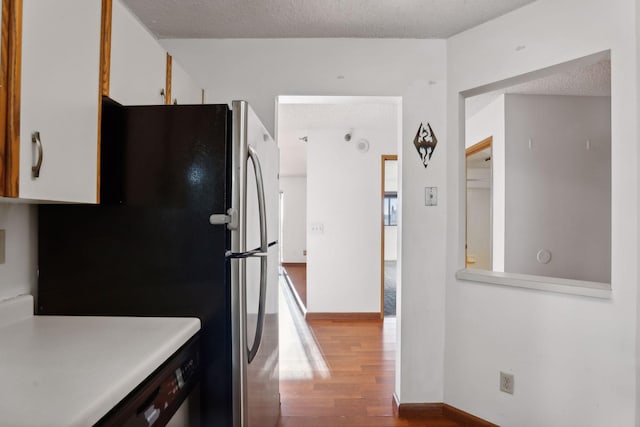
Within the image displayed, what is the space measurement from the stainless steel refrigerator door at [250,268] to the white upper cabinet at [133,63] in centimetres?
48

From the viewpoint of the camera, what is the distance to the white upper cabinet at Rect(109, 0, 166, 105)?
4.36 feet

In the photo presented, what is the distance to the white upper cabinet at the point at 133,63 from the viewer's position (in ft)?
4.36

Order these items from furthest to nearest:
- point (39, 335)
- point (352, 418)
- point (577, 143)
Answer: point (577, 143) → point (352, 418) → point (39, 335)

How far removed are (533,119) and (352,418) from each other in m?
2.80

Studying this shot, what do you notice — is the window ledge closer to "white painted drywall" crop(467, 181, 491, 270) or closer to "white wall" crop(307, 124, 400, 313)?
"white wall" crop(307, 124, 400, 313)

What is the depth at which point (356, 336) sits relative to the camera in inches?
147

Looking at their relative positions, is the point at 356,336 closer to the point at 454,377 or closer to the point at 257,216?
the point at 454,377

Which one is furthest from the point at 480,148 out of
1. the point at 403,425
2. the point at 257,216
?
the point at 257,216

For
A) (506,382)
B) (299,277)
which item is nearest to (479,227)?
(299,277)

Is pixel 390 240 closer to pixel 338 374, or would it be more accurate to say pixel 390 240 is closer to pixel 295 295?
pixel 295 295

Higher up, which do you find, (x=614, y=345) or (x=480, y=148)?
(x=480, y=148)

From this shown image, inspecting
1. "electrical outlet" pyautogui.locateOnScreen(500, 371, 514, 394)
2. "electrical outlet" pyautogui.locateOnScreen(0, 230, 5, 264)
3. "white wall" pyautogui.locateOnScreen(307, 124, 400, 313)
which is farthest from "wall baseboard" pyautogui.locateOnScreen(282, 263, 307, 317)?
"electrical outlet" pyautogui.locateOnScreen(0, 230, 5, 264)

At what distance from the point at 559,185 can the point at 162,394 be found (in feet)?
10.9

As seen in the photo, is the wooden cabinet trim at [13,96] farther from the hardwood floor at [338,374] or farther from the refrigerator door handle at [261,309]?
the hardwood floor at [338,374]
